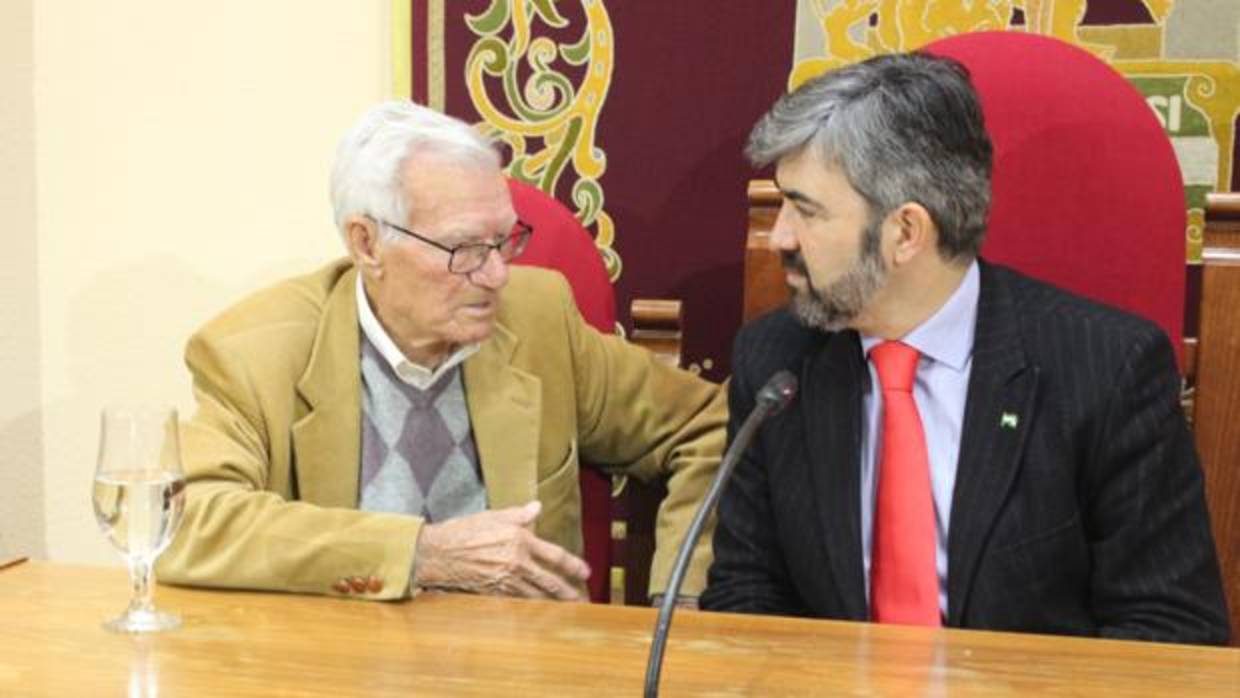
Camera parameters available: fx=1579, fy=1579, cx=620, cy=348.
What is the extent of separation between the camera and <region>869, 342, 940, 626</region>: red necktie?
6.06 ft

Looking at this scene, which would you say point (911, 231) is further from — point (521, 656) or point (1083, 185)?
point (521, 656)

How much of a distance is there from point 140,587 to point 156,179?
1.53 m

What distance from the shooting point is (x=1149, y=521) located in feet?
5.85

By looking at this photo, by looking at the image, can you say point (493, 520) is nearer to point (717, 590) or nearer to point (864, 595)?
point (717, 590)

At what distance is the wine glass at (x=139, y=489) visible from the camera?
4.83ft

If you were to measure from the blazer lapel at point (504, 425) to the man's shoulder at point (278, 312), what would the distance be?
220 millimetres

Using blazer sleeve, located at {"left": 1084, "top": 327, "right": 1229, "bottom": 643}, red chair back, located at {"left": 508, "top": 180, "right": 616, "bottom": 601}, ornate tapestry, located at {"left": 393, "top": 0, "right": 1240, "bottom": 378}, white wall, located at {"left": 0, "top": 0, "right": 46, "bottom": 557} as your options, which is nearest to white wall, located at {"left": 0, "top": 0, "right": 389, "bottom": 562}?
white wall, located at {"left": 0, "top": 0, "right": 46, "bottom": 557}

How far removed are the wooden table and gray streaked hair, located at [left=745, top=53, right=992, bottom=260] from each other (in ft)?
1.98

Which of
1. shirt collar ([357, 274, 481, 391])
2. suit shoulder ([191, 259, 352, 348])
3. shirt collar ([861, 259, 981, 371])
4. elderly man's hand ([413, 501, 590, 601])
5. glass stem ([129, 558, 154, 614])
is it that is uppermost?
shirt collar ([861, 259, 981, 371])

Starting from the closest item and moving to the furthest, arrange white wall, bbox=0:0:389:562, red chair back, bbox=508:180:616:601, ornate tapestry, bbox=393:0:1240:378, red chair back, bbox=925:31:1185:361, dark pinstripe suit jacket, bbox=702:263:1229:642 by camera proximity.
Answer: dark pinstripe suit jacket, bbox=702:263:1229:642 < red chair back, bbox=925:31:1185:361 < red chair back, bbox=508:180:616:601 < ornate tapestry, bbox=393:0:1240:378 < white wall, bbox=0:0:389:562

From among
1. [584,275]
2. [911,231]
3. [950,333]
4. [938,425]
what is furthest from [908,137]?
[584,275]

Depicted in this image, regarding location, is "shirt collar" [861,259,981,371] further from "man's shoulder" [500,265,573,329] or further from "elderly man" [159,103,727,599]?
"man's shoulder" [500,265,573,329]

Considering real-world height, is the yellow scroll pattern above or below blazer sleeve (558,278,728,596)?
above

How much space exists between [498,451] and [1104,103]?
95 centimetres
